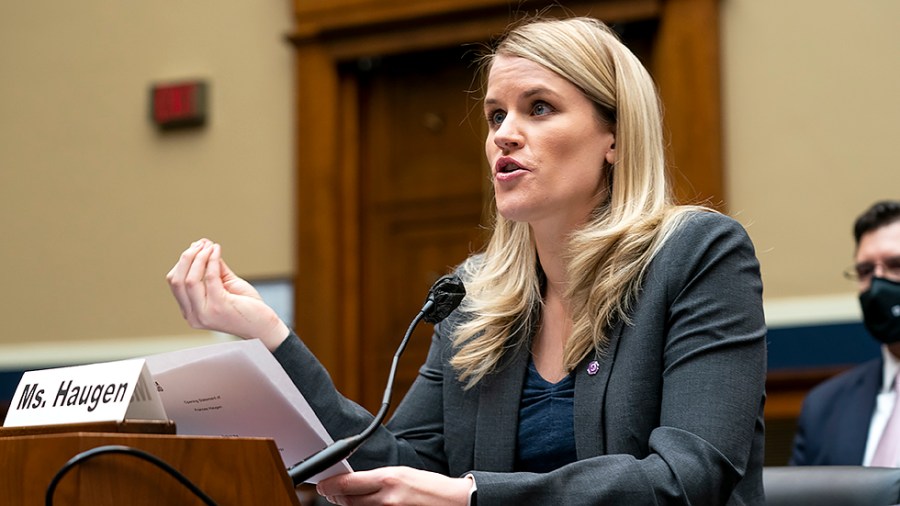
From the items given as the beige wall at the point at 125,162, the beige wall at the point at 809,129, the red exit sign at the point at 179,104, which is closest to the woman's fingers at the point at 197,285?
the beige wall at the point at 809,129

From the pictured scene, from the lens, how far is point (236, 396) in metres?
1.56

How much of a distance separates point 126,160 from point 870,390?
10.8 ft

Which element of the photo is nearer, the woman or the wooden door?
the woman

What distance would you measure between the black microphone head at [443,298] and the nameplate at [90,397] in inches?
17.5

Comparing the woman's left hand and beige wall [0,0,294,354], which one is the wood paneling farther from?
the woman's left hand

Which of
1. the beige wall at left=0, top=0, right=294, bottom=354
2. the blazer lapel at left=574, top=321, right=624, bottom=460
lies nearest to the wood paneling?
the beige wall at left=0, top=0, right=294, bottom=354

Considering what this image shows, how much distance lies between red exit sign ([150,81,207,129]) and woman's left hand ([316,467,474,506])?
151 inches

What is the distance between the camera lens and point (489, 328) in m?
1.99

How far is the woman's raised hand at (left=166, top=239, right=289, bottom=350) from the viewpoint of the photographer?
1.68 m

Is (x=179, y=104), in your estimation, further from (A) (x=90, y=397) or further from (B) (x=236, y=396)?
(A) (x=90, y=397)

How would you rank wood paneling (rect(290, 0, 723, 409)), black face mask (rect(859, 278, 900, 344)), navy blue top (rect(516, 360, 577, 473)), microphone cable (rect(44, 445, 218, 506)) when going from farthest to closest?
wood paneling (rect(290, 0, 723, 409)) → black face mask (rect(859, 278, 900, 344)) → navy blue top (rect(516, 360, 577, 473)) → microphone cable (rect(44, 445, 218, 506))

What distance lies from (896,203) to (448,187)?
1894 mm

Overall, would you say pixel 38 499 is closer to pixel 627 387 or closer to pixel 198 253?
pixel 198 253

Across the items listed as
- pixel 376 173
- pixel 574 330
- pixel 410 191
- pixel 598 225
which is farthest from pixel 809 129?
pixel 574 330
